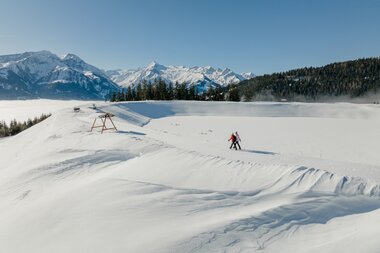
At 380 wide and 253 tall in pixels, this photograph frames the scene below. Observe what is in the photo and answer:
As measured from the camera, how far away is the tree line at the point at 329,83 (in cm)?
17125

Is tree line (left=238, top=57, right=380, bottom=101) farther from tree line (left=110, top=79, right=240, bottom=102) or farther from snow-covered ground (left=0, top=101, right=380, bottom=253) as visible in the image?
snow-covered ground (left=0, top=101, right=380, bottom=253)

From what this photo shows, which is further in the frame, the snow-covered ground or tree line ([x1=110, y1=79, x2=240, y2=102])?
tree line ([x1=110, y1=79, x2=240, y2=102])

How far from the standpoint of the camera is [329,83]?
180500mm

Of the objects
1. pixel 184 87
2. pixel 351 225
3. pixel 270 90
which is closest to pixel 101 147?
pixel 351 225

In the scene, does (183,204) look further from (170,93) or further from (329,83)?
(329,83)

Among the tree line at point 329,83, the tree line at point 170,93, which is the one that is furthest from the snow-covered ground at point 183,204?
the tree line at point 329,83

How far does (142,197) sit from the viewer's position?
42.8ft

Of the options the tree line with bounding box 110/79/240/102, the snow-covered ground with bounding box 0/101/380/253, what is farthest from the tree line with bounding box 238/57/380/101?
the snow-covered ground with bounding box 0/101/380/253

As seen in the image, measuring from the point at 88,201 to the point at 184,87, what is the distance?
308 feet

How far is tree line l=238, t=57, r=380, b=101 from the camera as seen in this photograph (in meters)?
171

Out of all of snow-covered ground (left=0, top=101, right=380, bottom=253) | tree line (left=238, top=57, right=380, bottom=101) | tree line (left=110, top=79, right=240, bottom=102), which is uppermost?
tree line (left=238, top=57, right=380, bottom=101)

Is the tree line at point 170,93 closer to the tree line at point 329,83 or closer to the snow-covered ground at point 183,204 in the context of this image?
the tree line at point 329,83

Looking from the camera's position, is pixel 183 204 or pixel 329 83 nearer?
pixel 183 204

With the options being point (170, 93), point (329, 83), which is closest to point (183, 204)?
point (170, 93)
